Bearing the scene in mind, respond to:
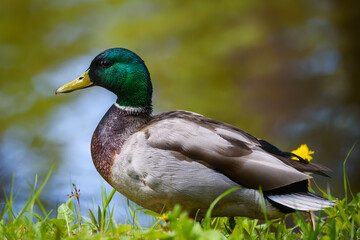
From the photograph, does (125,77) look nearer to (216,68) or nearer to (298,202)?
(298,202)

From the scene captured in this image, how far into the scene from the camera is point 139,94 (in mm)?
3254

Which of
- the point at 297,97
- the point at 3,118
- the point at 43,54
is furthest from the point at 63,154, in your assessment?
the point at 297,97

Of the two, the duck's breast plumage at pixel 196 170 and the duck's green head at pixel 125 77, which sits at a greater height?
the duck's green head at pixel 125 77

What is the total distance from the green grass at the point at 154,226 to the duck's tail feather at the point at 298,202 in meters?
0.08

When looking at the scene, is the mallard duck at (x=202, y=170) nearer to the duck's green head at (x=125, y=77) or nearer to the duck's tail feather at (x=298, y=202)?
the duck's tail feather at (x=298, y=202)

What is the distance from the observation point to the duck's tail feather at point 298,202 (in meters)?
2.56

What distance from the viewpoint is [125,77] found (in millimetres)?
3230

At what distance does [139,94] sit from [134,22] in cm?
433

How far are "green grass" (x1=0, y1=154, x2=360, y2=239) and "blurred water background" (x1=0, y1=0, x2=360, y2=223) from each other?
3.83 m

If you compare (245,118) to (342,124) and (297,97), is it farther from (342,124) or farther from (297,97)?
(342,124)

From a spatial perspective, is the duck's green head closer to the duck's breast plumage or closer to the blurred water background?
the duck's breast plumage

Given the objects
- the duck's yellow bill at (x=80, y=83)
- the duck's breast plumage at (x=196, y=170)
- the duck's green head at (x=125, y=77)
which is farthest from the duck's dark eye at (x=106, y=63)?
the duck's breast plumage at (x=196, y=170)

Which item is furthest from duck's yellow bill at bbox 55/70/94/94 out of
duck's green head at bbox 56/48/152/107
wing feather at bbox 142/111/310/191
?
wing feather at bbox 142/111/310/191

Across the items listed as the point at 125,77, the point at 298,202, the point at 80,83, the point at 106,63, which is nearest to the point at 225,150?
the point at 298,202
